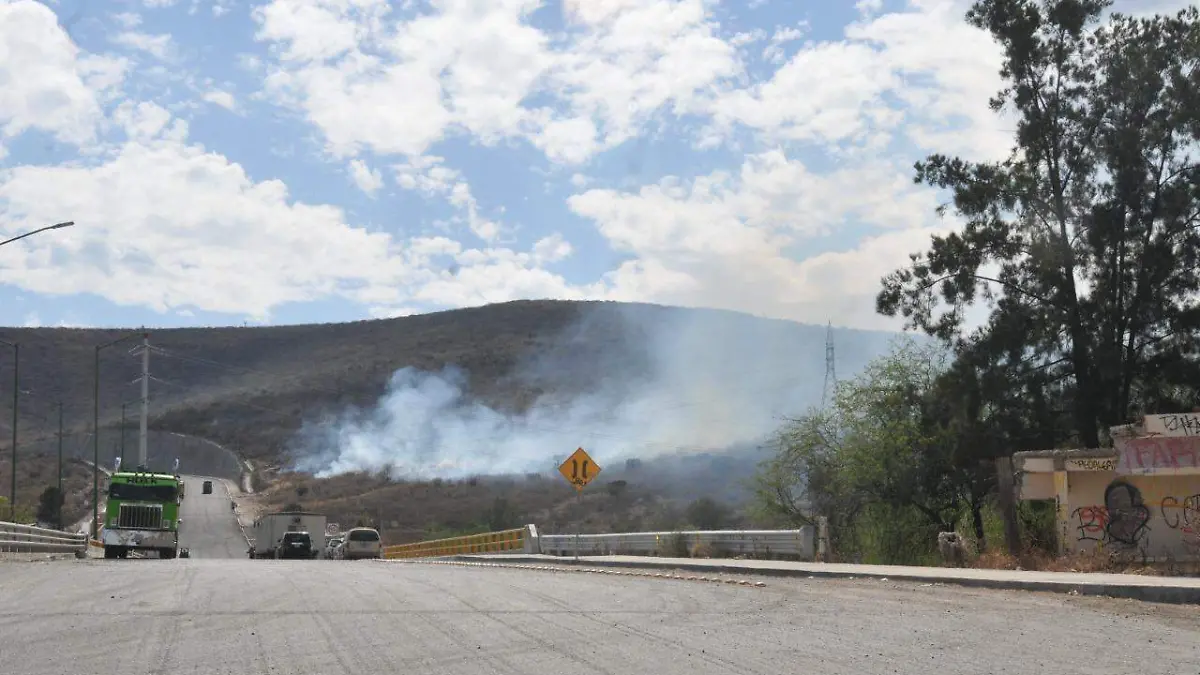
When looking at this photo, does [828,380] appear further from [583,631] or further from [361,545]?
[583,631]

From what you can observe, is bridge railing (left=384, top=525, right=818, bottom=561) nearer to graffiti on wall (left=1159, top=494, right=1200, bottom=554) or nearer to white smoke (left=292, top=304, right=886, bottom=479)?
graffiti on wall (left=1159, top=494, right=1200, bottom=554)

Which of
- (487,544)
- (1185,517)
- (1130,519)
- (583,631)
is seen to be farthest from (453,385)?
(583,631)

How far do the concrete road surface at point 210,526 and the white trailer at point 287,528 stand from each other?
1212 centimetres

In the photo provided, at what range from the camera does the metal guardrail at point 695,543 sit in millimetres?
26716

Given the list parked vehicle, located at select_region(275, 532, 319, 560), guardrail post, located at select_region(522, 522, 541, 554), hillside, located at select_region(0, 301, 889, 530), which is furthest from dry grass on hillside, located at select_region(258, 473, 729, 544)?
guardrail post, located at select_region(522, 522, 541, 554)

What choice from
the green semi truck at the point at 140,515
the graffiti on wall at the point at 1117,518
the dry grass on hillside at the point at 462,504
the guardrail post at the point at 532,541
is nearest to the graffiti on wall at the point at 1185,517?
the graffiti on wall at the point at 1117,518

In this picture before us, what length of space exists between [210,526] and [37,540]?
4875 centimetres

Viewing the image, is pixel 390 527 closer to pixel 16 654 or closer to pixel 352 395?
pixel 352 395

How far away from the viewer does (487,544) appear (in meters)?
42.3

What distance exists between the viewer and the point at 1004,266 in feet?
116

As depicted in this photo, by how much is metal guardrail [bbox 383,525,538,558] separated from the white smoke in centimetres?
5198

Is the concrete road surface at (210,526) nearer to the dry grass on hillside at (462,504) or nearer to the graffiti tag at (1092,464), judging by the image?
the dry grass on hillside at (462,504)

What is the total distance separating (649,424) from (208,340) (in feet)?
217

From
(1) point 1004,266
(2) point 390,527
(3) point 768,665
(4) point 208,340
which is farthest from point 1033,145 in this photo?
(4) point 208,340
